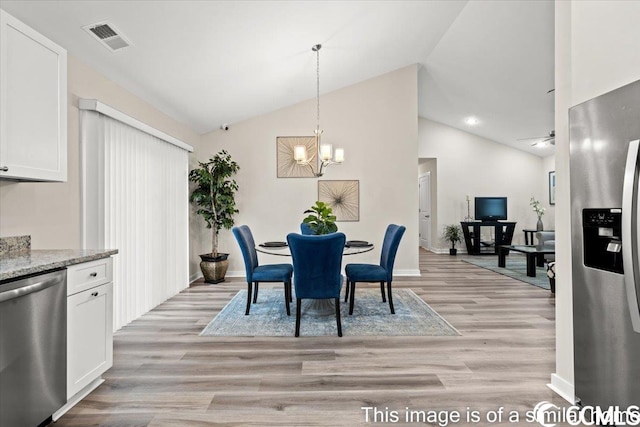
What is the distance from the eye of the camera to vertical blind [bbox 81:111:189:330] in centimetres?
286

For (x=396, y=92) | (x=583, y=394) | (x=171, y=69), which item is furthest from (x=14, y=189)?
(x=396, y=92)

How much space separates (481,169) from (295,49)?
21.0 ft

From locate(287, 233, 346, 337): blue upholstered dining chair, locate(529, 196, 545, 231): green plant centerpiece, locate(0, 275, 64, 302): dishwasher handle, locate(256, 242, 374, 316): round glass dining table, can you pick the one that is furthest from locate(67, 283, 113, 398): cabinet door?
locate(529, 196, 545, 231): green plant centerpiece

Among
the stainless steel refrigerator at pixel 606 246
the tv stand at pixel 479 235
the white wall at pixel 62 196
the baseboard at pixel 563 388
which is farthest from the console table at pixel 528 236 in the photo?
the white wall at pixel 62 196

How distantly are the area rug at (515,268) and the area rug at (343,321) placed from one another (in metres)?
2.35

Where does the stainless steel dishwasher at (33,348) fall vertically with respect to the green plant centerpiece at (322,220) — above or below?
below

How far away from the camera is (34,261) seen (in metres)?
1.74

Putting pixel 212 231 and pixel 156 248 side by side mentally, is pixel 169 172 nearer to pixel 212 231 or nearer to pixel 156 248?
pixel 156 248

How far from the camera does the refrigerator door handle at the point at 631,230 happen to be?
4.53 feet

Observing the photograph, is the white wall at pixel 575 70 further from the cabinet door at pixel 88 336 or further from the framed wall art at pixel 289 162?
the framed wall art at pixel 289 162

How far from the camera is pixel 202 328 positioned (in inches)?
126

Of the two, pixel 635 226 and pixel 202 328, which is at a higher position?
pixel 635 226

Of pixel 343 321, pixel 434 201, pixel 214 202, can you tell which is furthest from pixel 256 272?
pixel 434 201

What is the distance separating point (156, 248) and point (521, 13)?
5.14 metres
